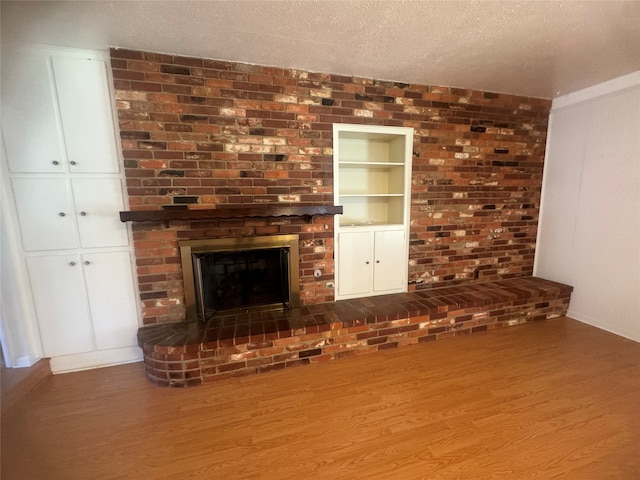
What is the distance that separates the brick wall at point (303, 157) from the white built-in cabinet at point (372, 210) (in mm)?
104

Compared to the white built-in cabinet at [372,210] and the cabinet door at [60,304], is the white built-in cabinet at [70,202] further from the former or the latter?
the white built-in cabinet at [372,210]

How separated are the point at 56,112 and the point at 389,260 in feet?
9.28

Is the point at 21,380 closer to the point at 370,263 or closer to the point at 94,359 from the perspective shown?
the point at 94,359

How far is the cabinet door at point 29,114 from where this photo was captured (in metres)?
1.70

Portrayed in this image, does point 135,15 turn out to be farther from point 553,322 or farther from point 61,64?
point 553,322

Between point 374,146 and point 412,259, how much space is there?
1223 mm

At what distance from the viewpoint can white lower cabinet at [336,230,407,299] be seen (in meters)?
2.51

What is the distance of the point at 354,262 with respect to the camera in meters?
2.55

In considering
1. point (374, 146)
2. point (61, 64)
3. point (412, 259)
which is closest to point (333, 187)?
point (374, 146)

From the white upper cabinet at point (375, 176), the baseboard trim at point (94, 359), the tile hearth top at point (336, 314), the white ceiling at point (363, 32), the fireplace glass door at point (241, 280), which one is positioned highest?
the white ceiling at point (363, 32)

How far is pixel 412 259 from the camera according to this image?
8.86 ft

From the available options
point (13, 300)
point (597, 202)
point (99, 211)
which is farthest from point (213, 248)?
point (597, 202)

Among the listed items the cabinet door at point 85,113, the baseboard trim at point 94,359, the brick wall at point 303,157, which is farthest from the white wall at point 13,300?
the brick wall at point 303,157

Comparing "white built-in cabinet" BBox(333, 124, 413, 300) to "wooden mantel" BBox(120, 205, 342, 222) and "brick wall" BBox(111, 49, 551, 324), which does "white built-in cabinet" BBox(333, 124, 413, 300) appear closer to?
"brick wall" BBox(111, 49, 551, 324)
